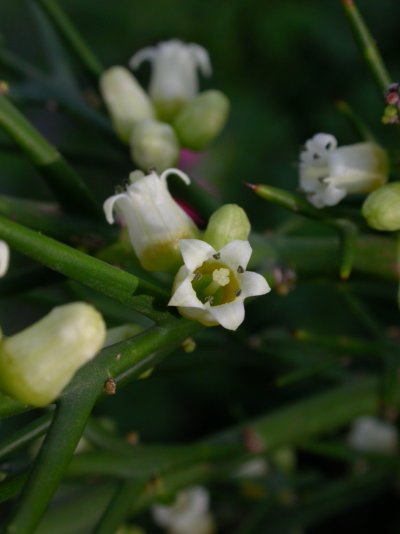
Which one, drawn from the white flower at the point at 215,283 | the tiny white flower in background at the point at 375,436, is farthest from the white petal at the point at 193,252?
the tiny white flower in background at the point at 375,436

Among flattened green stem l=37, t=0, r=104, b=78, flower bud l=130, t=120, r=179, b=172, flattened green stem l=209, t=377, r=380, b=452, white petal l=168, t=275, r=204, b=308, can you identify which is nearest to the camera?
white petal l=168, t=275, r=204, b=308

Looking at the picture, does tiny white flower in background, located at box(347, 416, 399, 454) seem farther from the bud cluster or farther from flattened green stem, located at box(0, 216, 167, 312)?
flattened green stem, located at box(0, 216, 167, 312)

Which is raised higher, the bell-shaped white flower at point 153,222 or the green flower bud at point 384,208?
the bell-shaped white flower at point 153,222

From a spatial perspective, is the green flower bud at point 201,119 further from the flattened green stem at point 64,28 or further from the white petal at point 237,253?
the white petal at point 237,253

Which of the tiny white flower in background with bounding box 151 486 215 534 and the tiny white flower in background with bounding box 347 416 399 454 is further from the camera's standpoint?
the tiny white flower in background with bounding box 347 416 399 454

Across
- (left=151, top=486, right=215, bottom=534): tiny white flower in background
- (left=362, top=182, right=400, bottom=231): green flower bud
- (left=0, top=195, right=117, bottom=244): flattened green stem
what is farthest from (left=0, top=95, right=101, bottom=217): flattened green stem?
(left=151, top=486, right=215, bottom=534): tiny white flower in background

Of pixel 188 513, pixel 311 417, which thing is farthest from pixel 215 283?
pixel 188 513
